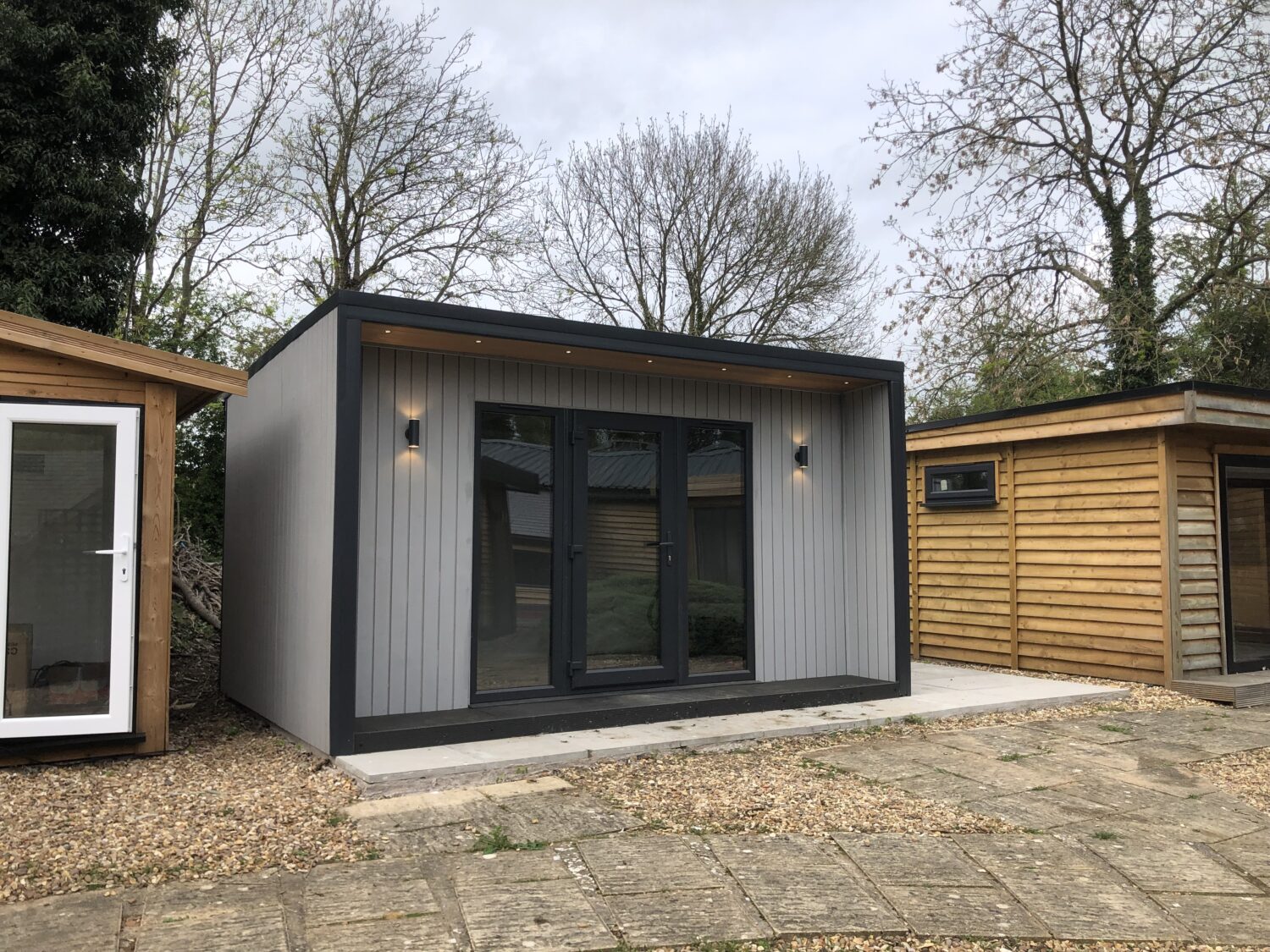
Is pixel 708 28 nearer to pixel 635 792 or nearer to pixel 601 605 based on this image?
pixel 601 605

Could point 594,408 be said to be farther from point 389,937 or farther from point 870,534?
point 389,937

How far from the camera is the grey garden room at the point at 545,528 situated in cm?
474

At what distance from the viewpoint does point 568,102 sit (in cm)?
1371

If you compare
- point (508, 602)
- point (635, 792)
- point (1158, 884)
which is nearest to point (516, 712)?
point (508, 602)

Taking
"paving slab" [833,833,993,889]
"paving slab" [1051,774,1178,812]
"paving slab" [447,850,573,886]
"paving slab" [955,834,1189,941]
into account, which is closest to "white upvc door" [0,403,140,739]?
"paving slab" [447,850,573,886]

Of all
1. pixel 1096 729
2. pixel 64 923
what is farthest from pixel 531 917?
pixel 1096 729

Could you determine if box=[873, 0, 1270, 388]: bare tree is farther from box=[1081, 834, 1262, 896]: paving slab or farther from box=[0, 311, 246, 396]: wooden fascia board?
box=[0, 311, 246, 396]: wooden fascia board

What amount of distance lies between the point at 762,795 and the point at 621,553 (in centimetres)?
207

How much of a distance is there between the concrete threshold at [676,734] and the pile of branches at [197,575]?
4103 millimetres

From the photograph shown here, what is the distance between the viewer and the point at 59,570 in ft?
14.5

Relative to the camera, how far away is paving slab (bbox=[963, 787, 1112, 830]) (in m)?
3.69

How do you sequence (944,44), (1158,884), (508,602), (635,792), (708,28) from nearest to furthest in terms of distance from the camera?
(1158,884) < (635,792) < (508,602) < (708,28) < (944,44)

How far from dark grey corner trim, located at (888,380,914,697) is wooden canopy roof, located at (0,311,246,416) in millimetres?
4073

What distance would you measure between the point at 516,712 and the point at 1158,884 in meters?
3.02
